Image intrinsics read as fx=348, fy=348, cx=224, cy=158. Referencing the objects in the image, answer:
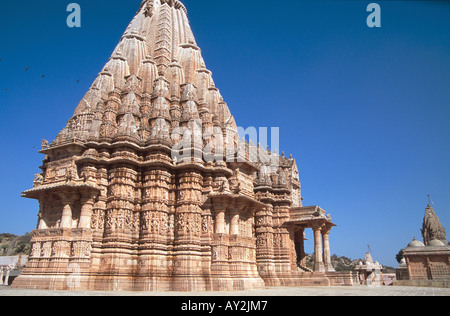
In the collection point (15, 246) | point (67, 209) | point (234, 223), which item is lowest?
point (234, 223)

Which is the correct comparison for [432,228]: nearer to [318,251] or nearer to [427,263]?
[427,263]

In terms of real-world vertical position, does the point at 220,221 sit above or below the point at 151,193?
below

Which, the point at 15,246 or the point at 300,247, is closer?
the point at 300,247

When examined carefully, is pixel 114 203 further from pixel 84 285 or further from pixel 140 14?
pixel 140 14

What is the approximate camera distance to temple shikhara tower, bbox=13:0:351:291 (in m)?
19.3

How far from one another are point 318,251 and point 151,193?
15.4m

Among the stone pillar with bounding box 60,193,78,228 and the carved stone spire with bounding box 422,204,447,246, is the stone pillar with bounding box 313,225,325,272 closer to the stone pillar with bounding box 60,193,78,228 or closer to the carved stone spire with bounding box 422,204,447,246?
the stone pillar with bounding box 60,193,78,228

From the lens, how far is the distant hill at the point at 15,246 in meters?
51.5

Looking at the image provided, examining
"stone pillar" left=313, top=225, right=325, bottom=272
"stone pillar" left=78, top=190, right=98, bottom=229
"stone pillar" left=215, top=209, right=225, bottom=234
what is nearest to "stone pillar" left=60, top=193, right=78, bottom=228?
"stone pillar" left=78, top=190, right=98, bottom=229

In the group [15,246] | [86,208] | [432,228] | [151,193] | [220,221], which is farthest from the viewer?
[15,246]

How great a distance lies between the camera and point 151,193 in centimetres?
2127

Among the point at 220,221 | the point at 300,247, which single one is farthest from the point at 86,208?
the point at 300,247
